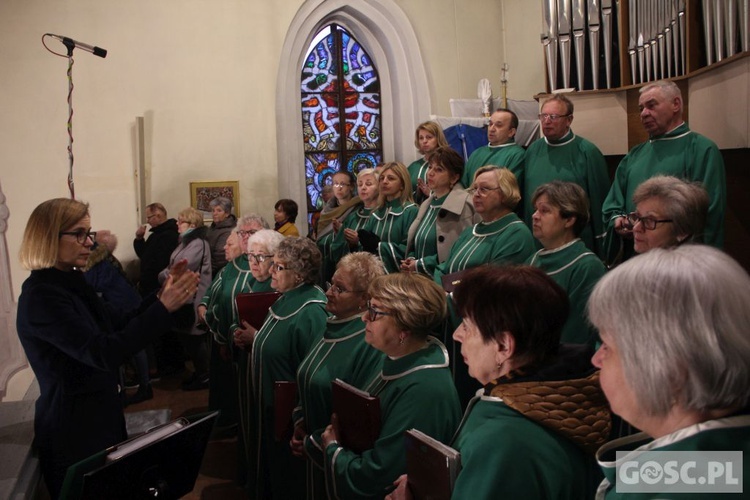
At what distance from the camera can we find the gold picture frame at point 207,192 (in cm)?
846

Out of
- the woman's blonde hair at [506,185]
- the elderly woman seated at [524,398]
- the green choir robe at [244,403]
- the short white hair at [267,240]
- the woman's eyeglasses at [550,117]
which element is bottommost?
the green choir robe at [244,403]

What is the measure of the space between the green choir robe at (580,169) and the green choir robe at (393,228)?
895mm

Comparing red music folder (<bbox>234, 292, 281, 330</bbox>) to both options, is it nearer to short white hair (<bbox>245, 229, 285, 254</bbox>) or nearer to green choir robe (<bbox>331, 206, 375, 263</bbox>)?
short white hair (<bbox>245, 229, 285, 254</bbox>)

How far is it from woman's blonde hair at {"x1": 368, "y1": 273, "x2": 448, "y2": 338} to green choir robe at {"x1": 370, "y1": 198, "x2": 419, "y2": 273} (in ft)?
8.38

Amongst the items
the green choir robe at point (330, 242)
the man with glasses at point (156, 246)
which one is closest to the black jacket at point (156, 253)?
the man with glasses at point (156, 246)

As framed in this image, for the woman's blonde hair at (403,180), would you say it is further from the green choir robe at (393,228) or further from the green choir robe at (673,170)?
the green choir robe at (673,170)

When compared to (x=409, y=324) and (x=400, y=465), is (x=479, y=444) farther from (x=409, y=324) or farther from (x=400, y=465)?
(x=409, y=324)

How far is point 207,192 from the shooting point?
8.51m

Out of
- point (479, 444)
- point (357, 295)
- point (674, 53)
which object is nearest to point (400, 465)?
point (479, 444)

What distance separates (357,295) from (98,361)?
3.42 ft

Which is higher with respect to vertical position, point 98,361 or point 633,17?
point 633,17

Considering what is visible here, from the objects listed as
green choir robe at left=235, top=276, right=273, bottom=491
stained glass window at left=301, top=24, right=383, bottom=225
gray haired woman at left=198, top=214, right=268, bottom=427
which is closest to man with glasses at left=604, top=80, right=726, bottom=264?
green choir robe at left=235, top=276, right=273, bottom=491

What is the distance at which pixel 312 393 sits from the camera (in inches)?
120

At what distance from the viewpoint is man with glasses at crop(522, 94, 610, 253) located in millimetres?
5090
